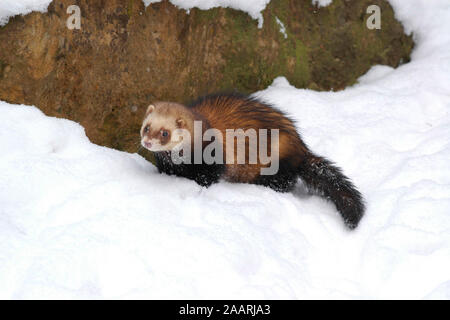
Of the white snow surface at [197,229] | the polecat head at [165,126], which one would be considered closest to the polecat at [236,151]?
Answer: the polecat head at [165,126]

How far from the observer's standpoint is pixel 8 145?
2891 millimetres

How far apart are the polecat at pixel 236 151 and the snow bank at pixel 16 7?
1.02 m

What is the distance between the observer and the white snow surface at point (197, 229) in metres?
2.30

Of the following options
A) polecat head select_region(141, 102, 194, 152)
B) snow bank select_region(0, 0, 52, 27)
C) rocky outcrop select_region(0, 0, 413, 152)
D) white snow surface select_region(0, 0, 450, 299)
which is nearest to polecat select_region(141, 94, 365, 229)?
polecat head select_region(141, 102, 194, 152)

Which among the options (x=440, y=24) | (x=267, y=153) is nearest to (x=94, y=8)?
(x=267, y=153)

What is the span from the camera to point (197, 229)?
2.67 metres

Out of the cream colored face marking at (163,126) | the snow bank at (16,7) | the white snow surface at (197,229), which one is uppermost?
the snow bank at (16,7)

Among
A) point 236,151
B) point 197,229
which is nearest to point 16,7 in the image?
point 236,151

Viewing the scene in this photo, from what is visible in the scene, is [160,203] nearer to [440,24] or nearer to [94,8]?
[94,8]

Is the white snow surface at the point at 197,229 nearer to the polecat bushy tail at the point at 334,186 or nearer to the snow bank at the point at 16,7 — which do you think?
the polecat bushy tail at the point at 334,186

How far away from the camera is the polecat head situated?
3.13 meters

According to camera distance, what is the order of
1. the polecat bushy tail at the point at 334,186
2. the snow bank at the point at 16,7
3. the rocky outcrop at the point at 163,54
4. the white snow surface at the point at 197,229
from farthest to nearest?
the rocky outcrop at the point at 163,54, the snow bank at the point at 16,7, the polecat bushy tail at the point at 334,186, the white snow surface at the point at 197,229

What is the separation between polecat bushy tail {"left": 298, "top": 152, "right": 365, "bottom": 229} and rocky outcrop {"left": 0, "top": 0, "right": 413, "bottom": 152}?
1302mm

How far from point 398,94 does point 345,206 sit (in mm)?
1771
